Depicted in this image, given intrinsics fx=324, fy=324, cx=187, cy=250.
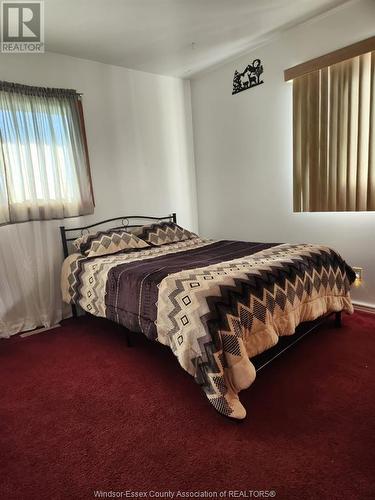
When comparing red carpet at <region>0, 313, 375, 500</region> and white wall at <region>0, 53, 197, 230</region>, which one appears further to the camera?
white wall at <region>0, 53, 197, 230</region>

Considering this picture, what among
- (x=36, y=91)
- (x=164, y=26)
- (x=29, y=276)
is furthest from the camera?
(x=29, y=276)

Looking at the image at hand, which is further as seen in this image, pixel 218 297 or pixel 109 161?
pixel 109 161

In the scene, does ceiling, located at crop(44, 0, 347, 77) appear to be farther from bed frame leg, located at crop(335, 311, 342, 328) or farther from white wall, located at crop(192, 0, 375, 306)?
bed frame leg, located at crop(335, 311, 342, 328)

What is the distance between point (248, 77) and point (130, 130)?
1446mm

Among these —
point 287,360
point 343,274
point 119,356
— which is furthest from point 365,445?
point 119,356

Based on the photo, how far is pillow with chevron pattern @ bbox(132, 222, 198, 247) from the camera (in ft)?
11.3

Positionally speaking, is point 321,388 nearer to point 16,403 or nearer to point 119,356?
Result: point 119,356

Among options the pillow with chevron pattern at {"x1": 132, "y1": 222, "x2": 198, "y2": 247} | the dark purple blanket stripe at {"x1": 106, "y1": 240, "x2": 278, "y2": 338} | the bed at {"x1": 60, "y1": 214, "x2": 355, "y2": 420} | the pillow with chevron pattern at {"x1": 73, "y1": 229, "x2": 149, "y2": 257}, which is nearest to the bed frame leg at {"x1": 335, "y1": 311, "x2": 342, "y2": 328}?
→ the bed at {"x1": 60, "y1": 214, "x2": 355, "y2": 420}

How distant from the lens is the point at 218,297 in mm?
1773

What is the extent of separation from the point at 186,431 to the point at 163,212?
288cm

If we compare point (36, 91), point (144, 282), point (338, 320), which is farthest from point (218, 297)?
point (36, 91)

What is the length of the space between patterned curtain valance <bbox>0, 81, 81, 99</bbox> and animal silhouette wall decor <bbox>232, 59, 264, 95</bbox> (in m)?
1.76

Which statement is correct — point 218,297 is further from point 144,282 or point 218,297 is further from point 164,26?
point 164,26

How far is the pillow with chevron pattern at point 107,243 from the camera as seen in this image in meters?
3.05
